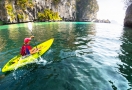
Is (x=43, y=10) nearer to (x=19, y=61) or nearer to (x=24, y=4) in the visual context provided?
(x=24, y=4)

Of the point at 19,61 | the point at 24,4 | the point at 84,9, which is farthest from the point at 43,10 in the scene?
the point at 19,61

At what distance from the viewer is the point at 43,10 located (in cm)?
9081

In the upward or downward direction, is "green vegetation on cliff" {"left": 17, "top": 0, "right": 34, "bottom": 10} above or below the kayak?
above

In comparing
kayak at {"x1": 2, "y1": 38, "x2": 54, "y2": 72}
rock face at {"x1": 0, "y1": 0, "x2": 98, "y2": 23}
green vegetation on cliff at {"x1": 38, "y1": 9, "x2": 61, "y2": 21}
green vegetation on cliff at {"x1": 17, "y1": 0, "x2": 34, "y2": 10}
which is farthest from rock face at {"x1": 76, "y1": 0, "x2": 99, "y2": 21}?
kayak at {"x1": 2, "y1": 38, "x2": 54, "y2": 72}

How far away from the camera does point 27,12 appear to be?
7781 cm

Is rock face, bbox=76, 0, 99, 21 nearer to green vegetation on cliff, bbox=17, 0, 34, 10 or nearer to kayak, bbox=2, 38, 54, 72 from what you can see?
green vegetation on cliff, bbox=17, 0, 34, 10

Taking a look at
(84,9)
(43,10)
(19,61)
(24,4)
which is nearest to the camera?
(19,61)

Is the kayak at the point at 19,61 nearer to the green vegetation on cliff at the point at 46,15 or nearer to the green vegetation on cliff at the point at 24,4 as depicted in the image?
the green vegetation on cliff at the point at 24,4

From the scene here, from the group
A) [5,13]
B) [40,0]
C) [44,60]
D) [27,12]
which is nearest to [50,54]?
[44,60]

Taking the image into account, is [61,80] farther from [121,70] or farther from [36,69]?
[121,70]

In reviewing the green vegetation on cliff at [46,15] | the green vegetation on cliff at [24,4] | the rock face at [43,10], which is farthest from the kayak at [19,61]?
the green vegetation on cliff at [46,15]

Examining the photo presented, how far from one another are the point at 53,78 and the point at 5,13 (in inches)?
2354

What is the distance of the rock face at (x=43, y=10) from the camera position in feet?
211

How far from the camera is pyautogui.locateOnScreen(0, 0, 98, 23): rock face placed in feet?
211
